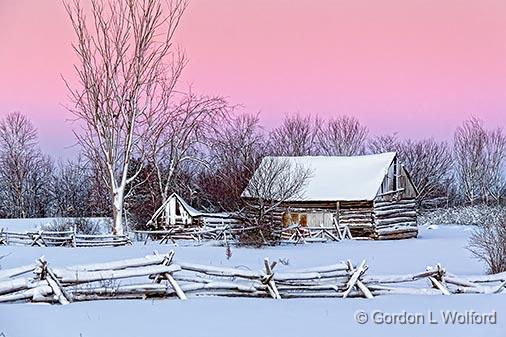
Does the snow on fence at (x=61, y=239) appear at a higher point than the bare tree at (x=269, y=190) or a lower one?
lower

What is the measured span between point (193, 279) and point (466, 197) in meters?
57.9

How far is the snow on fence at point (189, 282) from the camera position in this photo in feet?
29.1

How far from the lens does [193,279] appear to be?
1016 centimetres

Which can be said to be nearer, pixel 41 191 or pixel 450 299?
pixel 450 299

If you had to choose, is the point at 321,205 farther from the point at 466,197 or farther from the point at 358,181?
the point at 466,197

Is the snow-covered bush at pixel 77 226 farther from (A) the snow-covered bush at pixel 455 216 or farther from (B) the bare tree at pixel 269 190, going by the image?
(A) the snow-covered bush at pixel 455 216

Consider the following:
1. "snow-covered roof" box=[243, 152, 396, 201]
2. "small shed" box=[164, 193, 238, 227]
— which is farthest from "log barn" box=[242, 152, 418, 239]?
"small shed" box=[164, 193, 238, 227]

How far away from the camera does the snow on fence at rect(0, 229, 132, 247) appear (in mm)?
26781

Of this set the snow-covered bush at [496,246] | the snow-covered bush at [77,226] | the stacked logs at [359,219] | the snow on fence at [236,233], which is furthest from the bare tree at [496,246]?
the snow-covered bush at [77,226]

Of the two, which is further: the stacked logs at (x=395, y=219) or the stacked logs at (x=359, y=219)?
the stacked logs at (x=395, y=219)

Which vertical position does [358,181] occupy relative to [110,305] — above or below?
above

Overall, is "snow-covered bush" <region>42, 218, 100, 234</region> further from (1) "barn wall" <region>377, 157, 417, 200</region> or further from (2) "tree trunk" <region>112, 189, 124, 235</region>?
(1) "barn wall" <region>377, 157, 417, 200</region>

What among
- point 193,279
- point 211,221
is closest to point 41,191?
point 211,221

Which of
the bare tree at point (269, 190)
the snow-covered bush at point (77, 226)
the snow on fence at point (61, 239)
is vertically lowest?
the snow on fence at point (61, 239)
